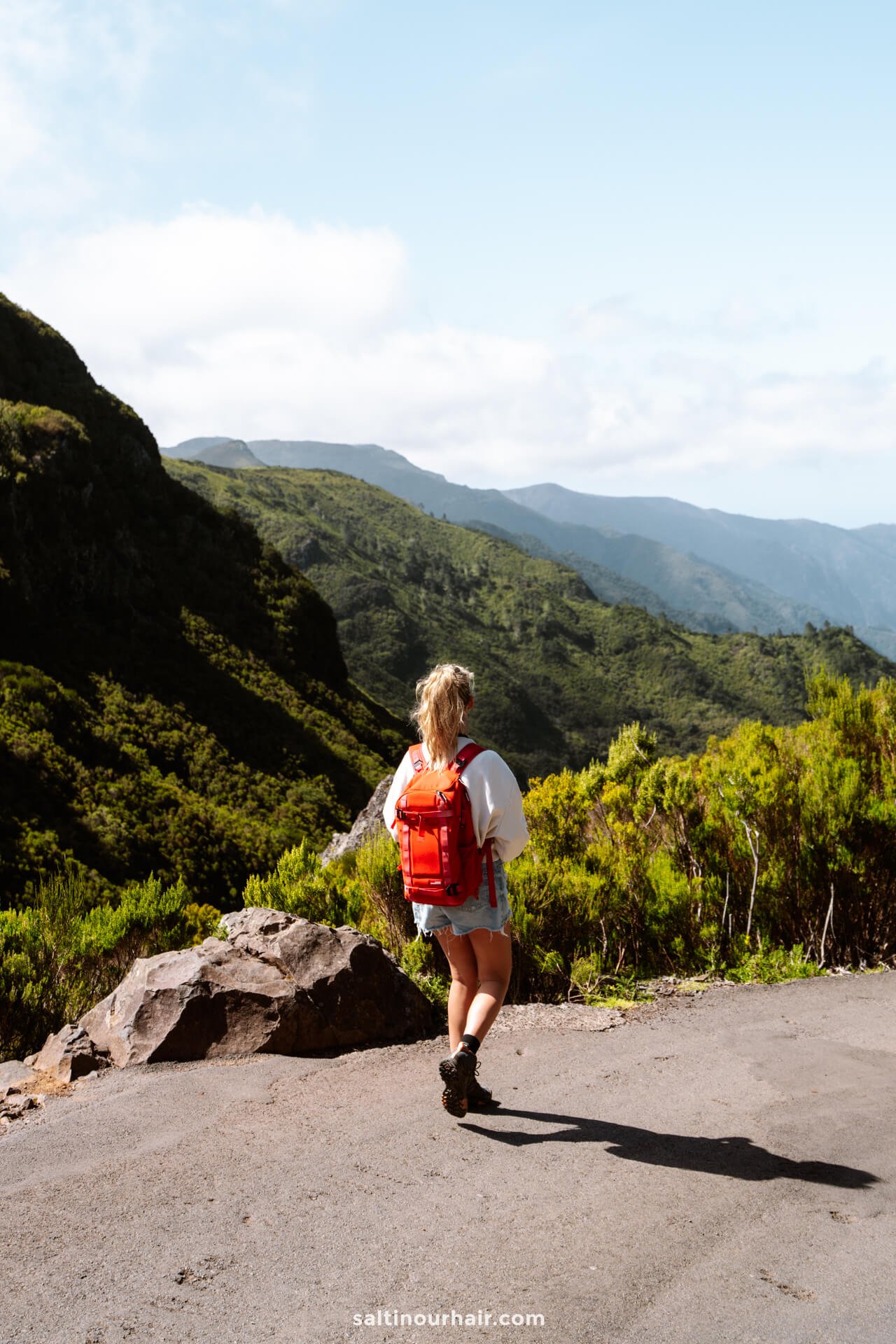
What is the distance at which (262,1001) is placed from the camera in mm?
4176

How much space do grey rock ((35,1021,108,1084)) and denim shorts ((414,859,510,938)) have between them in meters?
1.66

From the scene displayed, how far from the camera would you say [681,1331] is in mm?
2189

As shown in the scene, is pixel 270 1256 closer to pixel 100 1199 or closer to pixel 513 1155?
pixel 100 1199

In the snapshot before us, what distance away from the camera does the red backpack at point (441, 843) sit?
3.29 m

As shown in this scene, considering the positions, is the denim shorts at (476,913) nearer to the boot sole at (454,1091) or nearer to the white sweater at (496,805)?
the white sweater at (496,805)

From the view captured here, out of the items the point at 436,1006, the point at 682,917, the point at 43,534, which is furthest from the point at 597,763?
the point at 43,534

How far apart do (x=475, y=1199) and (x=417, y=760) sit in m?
1.49

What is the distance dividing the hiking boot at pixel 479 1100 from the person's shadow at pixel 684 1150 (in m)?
0.05

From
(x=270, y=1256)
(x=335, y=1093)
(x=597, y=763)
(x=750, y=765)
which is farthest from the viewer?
(x=597, y=763)

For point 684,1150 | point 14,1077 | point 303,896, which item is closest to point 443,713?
point 684,1150

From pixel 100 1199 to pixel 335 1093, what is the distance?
1.07 metres

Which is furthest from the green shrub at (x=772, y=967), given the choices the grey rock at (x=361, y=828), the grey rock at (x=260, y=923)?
the grey rock at (x=361, y=828)

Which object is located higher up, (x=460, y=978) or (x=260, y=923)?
(x=460, y=978)

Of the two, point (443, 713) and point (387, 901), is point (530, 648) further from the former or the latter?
point (443, 713)
